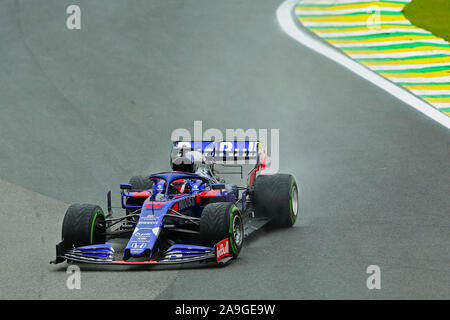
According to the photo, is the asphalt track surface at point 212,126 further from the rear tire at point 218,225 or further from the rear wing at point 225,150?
the rear wing at point 225,150

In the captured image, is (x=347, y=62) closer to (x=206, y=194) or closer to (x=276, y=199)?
(x=276, y=199)

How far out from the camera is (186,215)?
991cm

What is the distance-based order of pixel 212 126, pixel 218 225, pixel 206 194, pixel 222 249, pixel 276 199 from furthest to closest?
pixel 212 126 < pixel 276 199 < pixel 206 194 < pixel 218 225 < pixel 222 249

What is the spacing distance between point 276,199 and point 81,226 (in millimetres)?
3024

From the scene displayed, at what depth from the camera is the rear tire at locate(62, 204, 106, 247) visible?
9.15m

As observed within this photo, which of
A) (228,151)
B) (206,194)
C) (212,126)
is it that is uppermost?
(212,126)

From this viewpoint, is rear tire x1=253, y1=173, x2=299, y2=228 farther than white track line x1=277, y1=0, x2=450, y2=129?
No

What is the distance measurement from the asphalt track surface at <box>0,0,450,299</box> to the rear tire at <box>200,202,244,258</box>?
0.35m

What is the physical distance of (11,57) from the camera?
19062 millimetres

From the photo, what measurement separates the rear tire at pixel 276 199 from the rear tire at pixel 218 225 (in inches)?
73.0

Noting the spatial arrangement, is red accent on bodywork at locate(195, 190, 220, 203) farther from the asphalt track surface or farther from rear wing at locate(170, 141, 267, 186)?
rear wing at locate(170, 141, 267, 186)

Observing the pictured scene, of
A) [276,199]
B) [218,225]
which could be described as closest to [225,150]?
[276,199]

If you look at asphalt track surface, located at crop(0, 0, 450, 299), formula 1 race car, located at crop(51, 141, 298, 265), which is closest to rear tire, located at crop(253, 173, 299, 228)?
formula 1 race car, located at crop(51, 141, 298, 265)

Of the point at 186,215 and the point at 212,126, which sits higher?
the point at 212,126
